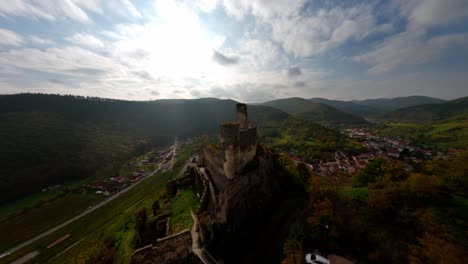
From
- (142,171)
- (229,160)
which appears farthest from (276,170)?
(142,171)

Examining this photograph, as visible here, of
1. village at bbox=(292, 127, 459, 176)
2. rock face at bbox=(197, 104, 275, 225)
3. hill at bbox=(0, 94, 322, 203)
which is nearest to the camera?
rock face at bbox=(197, 104, 275, 225)

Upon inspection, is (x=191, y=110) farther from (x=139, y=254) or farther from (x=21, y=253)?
(x=139, y=254)

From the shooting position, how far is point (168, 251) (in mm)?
8883

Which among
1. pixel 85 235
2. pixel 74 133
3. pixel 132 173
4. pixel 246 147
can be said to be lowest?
pixel 85 235

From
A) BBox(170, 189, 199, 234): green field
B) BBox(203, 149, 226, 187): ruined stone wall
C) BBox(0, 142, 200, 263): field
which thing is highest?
BBox(203, 149, 226, 187): ruined stone wall

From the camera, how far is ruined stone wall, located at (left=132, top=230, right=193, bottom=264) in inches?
327

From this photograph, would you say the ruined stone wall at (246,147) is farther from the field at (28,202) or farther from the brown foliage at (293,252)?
the field at (28,202)

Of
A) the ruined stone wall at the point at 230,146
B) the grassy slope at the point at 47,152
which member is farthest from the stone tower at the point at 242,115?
the grassy slope at the point at 47,152

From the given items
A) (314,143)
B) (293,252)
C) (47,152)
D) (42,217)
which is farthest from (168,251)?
(47,152)

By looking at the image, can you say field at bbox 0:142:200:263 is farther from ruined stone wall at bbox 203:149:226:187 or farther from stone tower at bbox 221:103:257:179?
stone tower at bbox 221:103:257:179

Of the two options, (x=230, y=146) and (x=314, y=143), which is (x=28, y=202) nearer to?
(x=230, y=146)

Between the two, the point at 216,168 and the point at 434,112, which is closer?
the point at 216,168

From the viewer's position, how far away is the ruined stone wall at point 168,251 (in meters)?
8.30

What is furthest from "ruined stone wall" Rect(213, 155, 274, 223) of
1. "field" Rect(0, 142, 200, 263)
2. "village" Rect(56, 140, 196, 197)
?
"village" Rect(56, 140, 196, 197)
